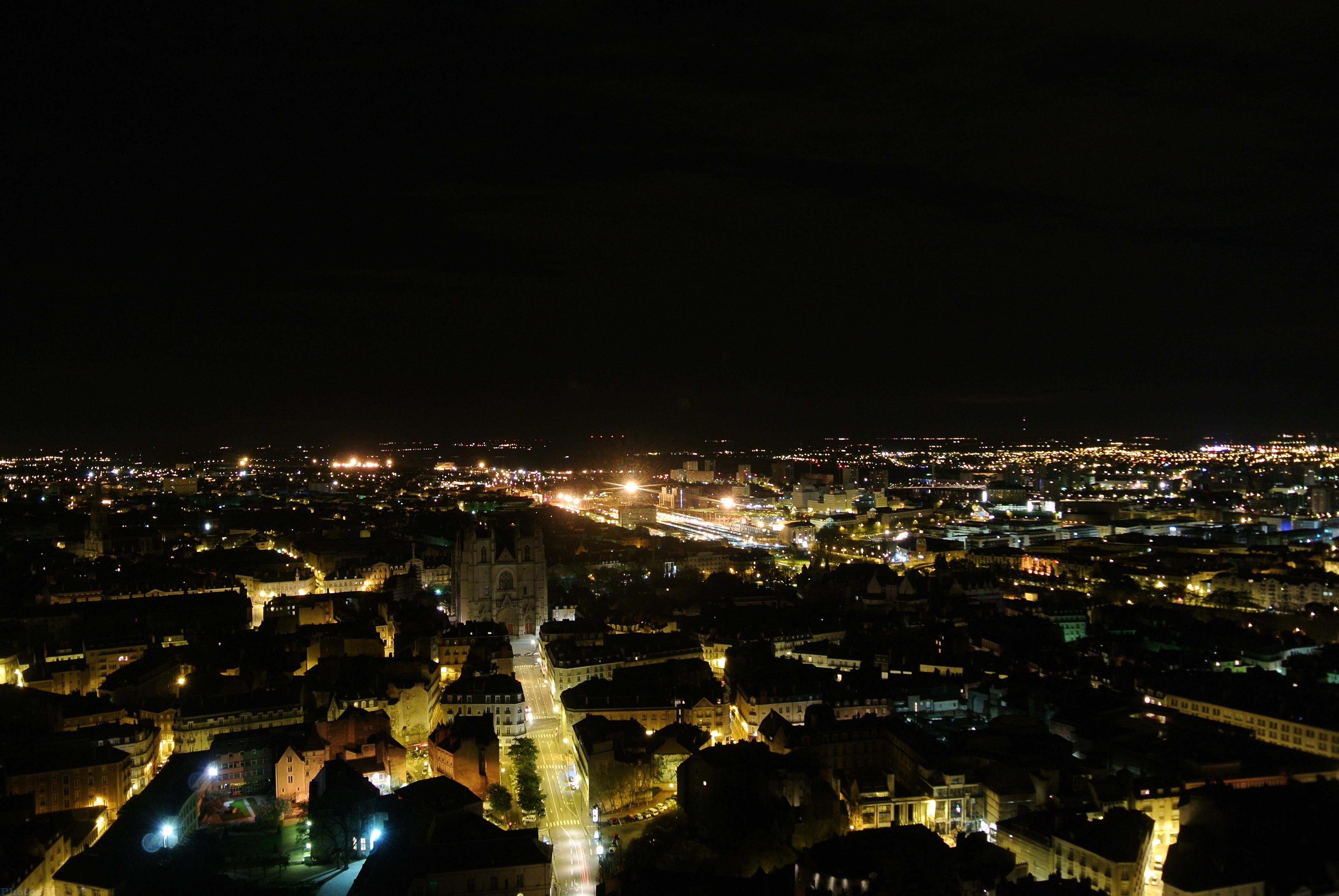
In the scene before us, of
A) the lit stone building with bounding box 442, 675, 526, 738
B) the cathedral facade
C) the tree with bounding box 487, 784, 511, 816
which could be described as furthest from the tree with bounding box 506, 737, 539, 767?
the cathedral facade

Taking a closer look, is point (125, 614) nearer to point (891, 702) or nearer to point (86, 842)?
point (86, 842)

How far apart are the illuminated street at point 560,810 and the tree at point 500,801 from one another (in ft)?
2.00

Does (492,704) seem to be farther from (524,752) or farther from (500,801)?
(500,801)

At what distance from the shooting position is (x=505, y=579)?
30625mm

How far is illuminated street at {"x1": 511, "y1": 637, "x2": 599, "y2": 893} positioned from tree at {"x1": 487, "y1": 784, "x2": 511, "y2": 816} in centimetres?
61

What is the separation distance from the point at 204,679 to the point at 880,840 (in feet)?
47.9

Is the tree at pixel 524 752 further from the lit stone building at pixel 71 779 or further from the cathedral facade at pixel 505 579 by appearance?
the cathedral facade at pixel 505 579

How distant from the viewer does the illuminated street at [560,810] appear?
551 inches

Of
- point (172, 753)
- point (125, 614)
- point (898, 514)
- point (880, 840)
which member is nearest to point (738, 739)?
point (880, 840)

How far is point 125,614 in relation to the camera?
28781 millimetres

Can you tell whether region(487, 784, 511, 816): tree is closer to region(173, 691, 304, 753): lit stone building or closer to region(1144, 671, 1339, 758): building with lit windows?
region(173, 691, 304, 753): lit stone building

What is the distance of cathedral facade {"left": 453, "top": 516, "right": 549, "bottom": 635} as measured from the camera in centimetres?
3038

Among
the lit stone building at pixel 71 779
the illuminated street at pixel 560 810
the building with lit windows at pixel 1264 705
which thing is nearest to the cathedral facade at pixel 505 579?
the illuminated street at pixel 560 810

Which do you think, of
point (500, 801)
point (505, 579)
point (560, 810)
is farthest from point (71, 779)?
point (505, 579)
